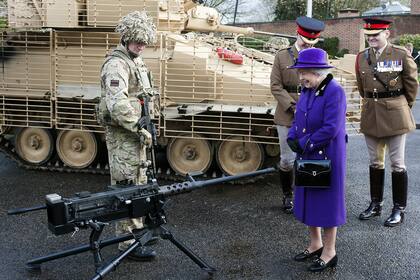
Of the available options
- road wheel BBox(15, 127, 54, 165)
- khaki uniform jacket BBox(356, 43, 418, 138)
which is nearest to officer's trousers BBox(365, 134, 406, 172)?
khaki uniform jacket BBox(356, 43, 418, 138)

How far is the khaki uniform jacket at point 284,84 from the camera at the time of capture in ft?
20.0

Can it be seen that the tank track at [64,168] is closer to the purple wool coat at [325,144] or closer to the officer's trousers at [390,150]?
the officer's trousers at [390,150]

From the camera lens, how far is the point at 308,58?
14.5ft

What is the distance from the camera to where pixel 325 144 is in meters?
4.47

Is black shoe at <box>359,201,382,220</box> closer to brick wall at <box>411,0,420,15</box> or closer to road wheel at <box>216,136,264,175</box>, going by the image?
road wheel at <box>216,136,264,175</box>

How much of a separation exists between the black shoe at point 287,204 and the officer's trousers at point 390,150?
1021mm

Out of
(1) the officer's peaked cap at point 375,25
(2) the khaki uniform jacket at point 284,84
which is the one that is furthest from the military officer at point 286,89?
(1) the officer's peaked cap at point 375,25

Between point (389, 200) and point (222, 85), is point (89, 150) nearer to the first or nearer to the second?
point (222, 85)

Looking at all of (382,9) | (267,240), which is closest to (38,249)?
(267,240)

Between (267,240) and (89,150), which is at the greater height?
(89,150)

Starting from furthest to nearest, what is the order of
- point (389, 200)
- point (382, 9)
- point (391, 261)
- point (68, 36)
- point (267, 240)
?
point (382, 9)
point (68, 36)
point (389, 200)
point (267, 240)
point (391, 261)

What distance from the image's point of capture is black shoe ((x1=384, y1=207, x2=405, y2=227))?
5.90 metres

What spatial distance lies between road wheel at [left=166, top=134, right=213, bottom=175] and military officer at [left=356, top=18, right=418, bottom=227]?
Result: 8.48ft

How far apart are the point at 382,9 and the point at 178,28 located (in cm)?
3528
